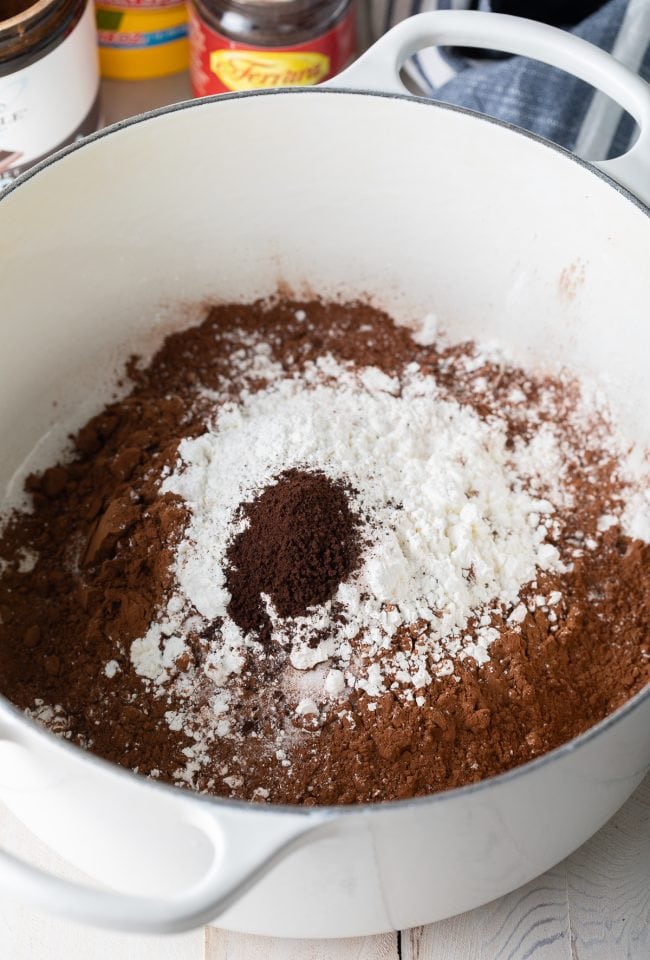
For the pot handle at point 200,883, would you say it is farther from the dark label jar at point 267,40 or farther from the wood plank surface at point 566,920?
the dark label jar at point 267,40

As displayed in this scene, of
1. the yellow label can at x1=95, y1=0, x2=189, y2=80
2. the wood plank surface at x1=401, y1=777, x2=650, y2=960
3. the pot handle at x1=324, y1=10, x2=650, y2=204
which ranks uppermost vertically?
the pot handle at x1=324, y1=10, x2=650, y2=204

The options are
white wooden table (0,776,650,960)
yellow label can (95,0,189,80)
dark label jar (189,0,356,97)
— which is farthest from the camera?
yellow label can (95,0,189,80)

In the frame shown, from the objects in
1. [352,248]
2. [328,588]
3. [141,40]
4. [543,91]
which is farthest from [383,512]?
[141,40]

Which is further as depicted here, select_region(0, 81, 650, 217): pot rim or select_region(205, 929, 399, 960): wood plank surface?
select_region(0, 81, 650, 217): pot rim

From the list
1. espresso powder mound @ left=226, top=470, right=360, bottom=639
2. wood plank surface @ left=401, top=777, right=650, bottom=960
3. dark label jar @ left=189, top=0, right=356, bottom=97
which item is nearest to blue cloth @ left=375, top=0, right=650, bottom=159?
dark label jar @ left=189, top=0, right=356, bottom=97

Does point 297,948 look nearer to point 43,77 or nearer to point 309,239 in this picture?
point 309,239

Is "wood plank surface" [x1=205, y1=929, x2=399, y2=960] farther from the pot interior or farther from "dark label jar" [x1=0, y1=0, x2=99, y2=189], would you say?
"dark label jar" [x1=0, y1=0, x2=99, y2=189]

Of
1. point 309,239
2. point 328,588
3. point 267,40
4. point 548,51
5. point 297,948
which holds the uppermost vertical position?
point 548,51
